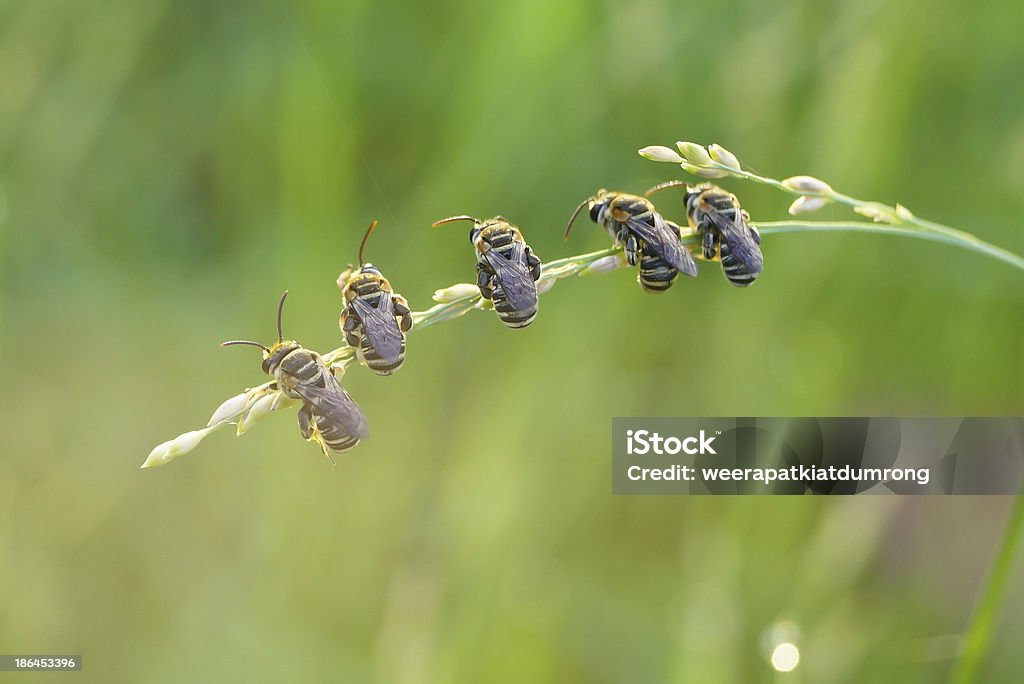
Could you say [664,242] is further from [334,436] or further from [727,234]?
[334,436]

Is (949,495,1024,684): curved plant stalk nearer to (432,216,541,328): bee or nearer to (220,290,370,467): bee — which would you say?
(432,216,541,328): bee

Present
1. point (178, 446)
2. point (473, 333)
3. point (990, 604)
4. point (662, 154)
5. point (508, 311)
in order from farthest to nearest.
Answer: point (473, 333) < point (990, 604) < point (508, 311) < point (662, 154) < point (178, 446)

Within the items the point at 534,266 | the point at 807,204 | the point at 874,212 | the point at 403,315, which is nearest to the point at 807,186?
the point at 807,204

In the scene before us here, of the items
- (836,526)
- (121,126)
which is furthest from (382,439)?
(121,126)

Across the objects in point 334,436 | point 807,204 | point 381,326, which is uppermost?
point 807,204

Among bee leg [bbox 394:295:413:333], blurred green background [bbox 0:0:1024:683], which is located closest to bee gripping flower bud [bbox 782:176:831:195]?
bee leg [bbox 394:295:413:333]

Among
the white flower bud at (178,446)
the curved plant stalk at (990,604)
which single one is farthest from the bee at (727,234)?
the white flower bud at (178,446)
